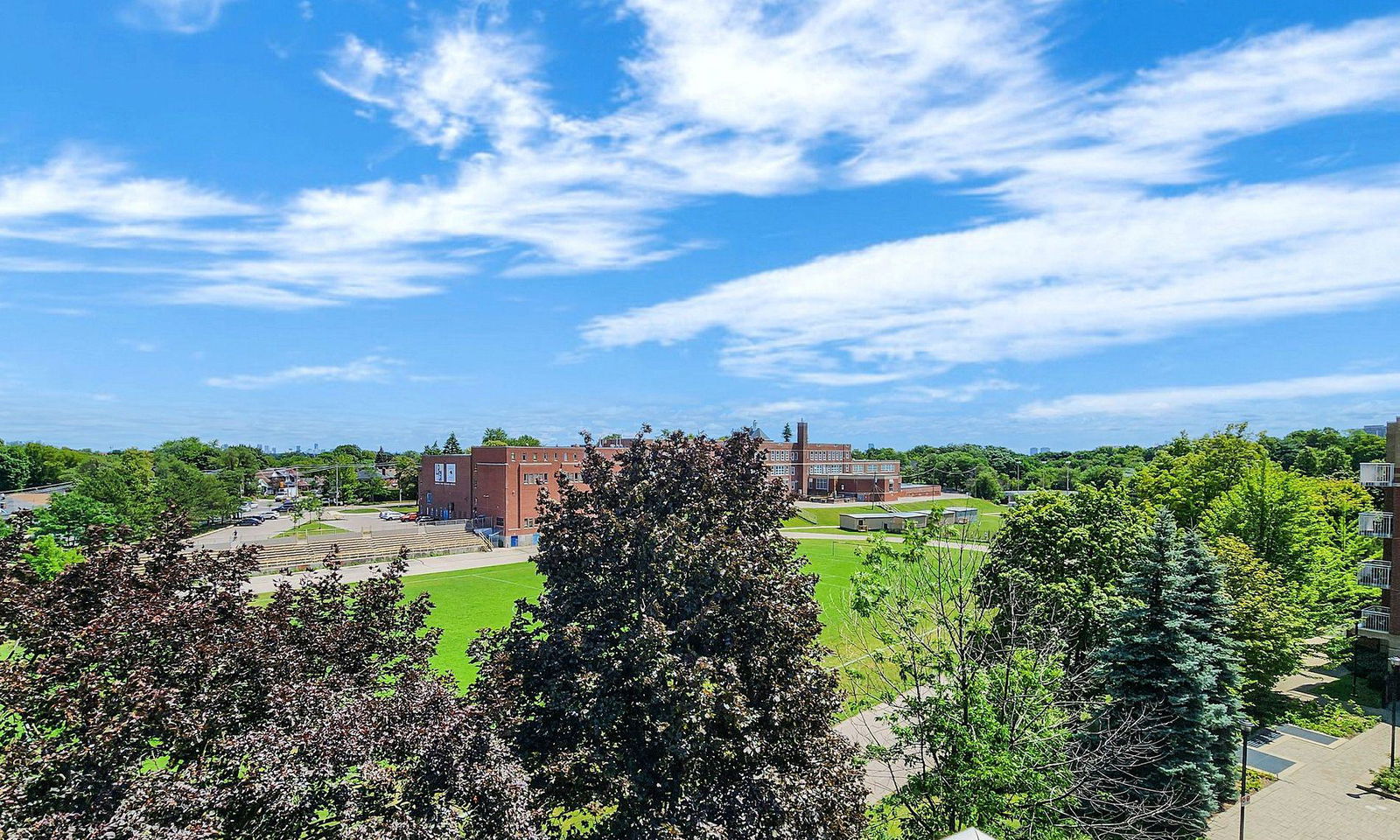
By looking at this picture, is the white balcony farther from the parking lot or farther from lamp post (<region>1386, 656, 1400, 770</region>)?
the parking lot

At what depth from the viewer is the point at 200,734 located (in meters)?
6.91

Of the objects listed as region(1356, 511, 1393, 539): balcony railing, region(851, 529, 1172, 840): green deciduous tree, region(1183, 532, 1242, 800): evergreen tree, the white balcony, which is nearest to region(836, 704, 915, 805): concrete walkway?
region(851, 529, 1172, 840): green deciduous tree

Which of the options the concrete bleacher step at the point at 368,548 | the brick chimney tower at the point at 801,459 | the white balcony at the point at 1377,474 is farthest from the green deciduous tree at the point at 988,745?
the brick chimney tower at the point at 801,459

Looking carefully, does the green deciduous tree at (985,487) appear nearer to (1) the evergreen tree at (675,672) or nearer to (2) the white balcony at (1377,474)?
(2) the white balcony at (1377,474)

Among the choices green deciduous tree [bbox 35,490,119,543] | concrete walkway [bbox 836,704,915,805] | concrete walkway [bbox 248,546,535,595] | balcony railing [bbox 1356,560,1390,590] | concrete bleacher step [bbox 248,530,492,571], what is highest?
green deciduous tree [bbox 35,490,119,543]

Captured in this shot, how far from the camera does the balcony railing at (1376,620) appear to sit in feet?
80.4

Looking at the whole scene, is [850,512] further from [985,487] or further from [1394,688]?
[1394,688]

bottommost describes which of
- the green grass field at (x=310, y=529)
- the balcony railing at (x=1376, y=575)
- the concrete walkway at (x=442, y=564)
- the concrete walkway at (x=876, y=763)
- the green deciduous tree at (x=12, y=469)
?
the concrete walkway at (x=876, y=763)

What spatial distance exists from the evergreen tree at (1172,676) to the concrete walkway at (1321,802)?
0.94m

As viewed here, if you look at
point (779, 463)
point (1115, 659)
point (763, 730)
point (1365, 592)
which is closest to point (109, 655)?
point (763, 730)

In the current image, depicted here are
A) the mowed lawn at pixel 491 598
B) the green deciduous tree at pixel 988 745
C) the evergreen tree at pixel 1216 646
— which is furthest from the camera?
the mowed lawn at pixel 491 598

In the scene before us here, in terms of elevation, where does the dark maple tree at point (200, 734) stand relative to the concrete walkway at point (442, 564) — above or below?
above

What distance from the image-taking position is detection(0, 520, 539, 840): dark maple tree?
6.02m

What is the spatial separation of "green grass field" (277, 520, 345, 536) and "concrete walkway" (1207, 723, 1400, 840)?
184ft
